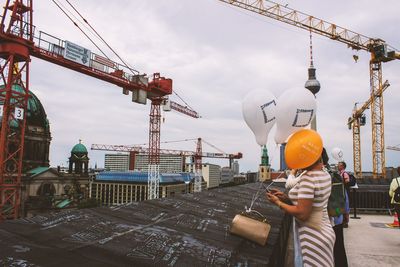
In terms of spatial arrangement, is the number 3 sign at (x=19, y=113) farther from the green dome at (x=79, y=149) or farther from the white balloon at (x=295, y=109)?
the green dome at (x=79, y=149)

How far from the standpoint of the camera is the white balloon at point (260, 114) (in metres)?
5.24

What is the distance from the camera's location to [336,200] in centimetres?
398

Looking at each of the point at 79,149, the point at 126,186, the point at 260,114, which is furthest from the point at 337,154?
the point at 126,186

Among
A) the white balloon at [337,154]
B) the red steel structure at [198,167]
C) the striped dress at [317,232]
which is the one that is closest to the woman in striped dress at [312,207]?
the striped dress at [317,232]

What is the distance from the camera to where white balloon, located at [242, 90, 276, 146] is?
17.2 ft

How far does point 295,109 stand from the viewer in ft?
15.2

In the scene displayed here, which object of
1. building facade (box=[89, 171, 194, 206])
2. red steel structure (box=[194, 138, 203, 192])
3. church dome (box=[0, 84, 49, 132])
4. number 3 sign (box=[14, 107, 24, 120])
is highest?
church dome (box=[0, 84, 49, 132])

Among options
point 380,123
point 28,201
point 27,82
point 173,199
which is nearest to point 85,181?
point 28,201

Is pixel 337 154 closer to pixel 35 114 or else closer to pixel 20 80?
pixel 20 80

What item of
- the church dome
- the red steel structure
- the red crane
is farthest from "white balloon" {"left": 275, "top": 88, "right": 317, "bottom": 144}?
the red steel structure

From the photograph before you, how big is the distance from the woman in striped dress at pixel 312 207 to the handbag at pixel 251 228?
0.27 meters

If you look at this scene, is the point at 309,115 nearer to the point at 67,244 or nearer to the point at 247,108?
the point at 247,108

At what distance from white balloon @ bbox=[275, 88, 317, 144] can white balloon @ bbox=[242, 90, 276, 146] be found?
40 cm

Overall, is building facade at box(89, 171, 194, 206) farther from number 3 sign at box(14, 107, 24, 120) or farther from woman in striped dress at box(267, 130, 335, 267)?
woman in striped dress at box(267, 130, 335, 267)
